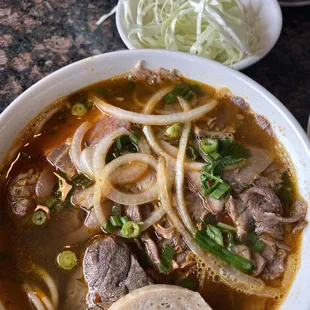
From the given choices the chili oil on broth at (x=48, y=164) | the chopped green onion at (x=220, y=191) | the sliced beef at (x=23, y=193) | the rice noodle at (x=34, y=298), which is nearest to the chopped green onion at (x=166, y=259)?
the chili oil on broth at (x=48, y=164)

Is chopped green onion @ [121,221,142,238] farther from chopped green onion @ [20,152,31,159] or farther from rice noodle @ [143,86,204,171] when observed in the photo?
chopped green onion @ [20,152,31,159]

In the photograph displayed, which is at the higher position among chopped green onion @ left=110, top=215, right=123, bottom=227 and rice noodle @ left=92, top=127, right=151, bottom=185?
rice noodle @ left=92, top=127, right=151, bottom=185

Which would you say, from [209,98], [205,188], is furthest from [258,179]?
[209,98]

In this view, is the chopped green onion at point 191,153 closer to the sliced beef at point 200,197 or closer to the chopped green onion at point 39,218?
the sliced beef at point 200,197

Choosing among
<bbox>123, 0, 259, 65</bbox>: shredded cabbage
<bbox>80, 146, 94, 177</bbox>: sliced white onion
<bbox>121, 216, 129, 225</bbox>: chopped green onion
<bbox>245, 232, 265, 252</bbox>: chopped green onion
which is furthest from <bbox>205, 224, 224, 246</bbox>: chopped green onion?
<bbox>123, 0, 259, 65</bbox>: shredded cabbage

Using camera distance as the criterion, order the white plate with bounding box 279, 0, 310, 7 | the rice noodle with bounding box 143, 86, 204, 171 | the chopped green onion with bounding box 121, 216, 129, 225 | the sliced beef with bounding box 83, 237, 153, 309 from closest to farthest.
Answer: the sliced beef with bounding box 83, 237, 153, 309 < the chopped green onion with bounding box 121, 216, 129, 225 < the rice noodle with bounding box 143, 86, 204, 171 < the white plate with bounding box 279, 0, 310, 7

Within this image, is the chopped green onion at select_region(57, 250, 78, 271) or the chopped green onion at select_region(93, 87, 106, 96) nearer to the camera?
the chopped green onion at select_region(57, 250, 78, 271)

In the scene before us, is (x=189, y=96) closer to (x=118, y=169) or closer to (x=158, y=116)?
(x=158, y=116)

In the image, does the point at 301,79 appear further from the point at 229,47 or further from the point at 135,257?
the point at 135,257
